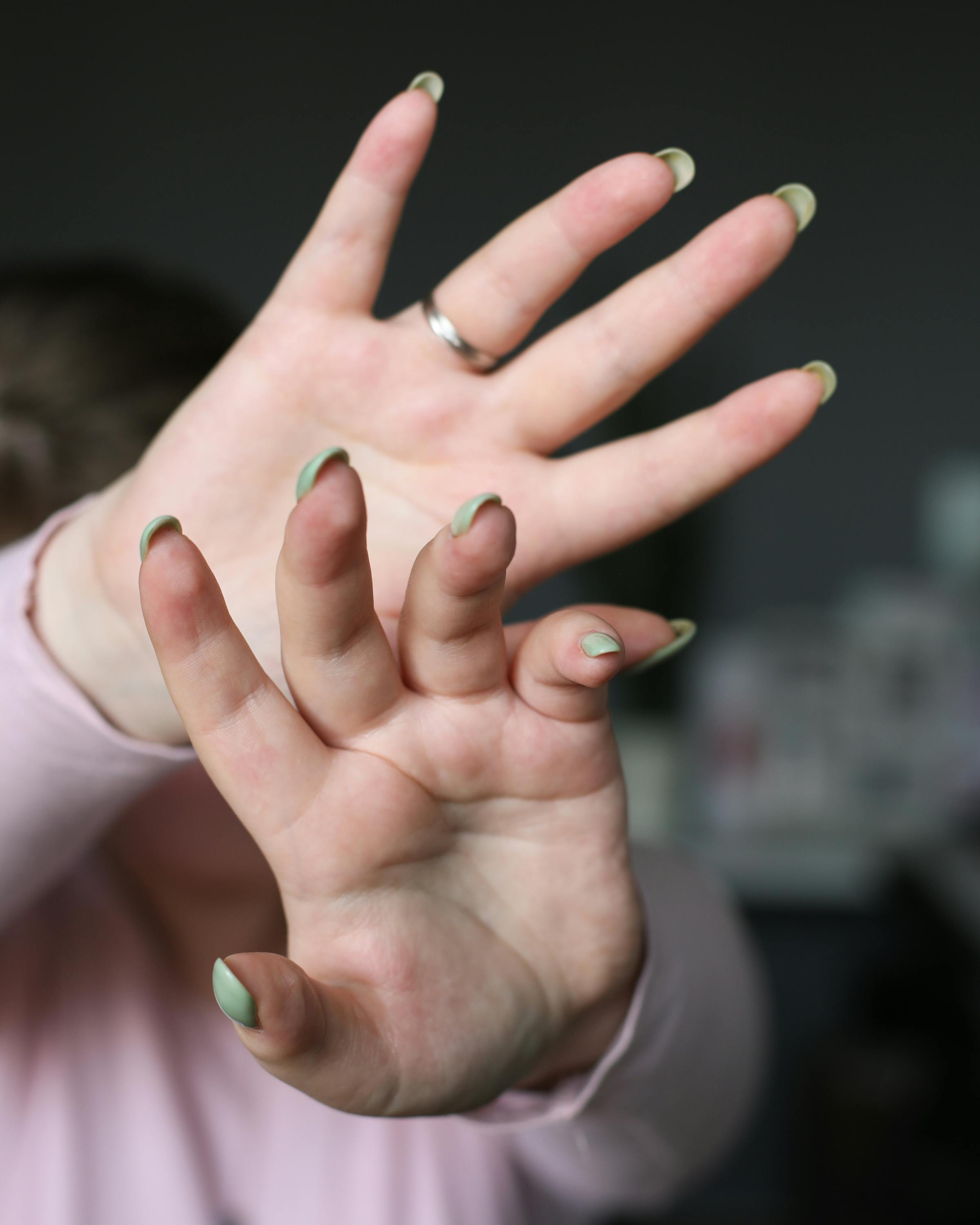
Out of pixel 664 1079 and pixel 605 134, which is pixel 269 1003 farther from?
pixel 605 134

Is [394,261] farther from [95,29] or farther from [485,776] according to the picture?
[485,776]

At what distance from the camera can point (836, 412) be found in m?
1.71

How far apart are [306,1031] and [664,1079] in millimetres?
280

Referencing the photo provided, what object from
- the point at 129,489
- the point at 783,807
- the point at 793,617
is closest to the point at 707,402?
the point at 793,617

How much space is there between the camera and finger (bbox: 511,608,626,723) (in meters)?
0.31

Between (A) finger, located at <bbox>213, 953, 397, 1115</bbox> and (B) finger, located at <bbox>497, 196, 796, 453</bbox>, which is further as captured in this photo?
(B) finger, located at <bbox>497, 196, 796, 453</bbox>

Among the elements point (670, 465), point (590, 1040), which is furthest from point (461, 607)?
point (590, 1040)

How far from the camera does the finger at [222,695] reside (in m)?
0.28

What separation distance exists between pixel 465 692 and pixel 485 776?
1.2 inches

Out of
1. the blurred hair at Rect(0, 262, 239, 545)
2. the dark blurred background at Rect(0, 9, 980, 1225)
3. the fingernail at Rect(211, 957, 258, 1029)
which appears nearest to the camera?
the fingernail at Rect(211, 957, 258, 1029)

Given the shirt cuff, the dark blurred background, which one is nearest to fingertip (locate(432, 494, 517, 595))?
the shirt cuff

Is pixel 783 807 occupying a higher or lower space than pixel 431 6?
lower

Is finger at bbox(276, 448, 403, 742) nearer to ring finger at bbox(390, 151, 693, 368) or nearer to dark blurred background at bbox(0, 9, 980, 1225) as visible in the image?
ring finger at bbox(390, 151, 693, 368)

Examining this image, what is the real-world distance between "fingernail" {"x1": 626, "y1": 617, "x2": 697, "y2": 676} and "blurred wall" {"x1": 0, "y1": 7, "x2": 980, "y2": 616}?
1157mm
